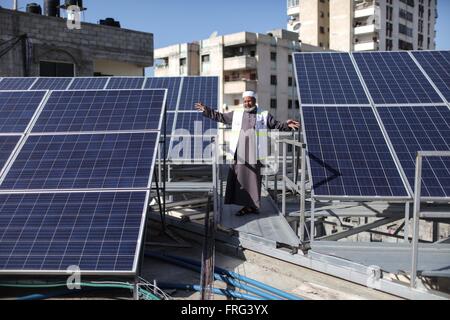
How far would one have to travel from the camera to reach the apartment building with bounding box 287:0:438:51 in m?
68.1

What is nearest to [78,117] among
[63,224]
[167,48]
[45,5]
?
[63,224]

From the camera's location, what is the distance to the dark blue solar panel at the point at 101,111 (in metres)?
6.27

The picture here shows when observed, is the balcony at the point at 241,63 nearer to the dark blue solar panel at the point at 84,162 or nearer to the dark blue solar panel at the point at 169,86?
the dark blue solar panel at the point at 169,86

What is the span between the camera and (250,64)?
173ft

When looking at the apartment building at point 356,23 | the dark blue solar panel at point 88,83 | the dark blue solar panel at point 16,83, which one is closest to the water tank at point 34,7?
the dark blue solar panel at point 16,83

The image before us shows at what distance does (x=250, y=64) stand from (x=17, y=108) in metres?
47.5

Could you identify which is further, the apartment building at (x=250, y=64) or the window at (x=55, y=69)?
the apartment building at (x=250, y=64)

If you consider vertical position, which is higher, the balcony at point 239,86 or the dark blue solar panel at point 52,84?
the balcony at point 239,86

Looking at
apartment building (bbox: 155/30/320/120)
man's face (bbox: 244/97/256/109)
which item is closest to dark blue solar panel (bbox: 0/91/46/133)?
man's face (bbox: 244/97/256/109)

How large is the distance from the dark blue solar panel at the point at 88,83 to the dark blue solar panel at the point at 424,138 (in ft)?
28.9

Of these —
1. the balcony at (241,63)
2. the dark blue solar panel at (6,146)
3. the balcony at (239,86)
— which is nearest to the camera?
the dark blue solar panel at (6,146)

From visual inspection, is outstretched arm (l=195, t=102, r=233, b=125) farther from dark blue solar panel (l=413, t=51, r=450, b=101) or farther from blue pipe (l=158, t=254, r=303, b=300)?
dark blue solar panel (l=413, t=51, r=450, b=101)

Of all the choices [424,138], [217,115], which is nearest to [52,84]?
[217,115]
